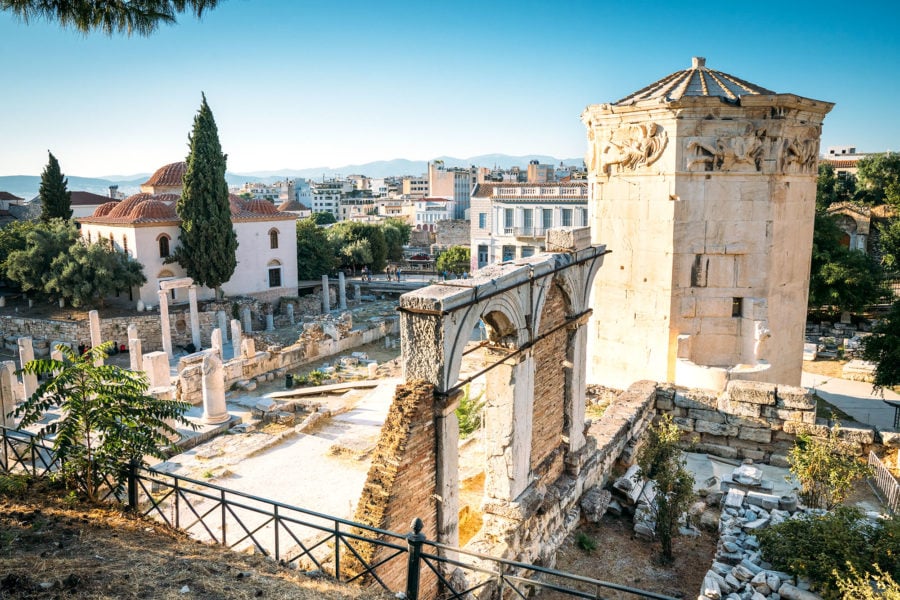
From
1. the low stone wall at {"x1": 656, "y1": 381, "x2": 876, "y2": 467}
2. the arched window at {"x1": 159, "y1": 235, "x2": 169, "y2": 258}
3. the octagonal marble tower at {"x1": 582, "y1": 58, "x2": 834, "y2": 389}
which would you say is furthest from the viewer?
the arched window at {"x1": 159, "y1": 235, "x2": 169, "y2": 258}

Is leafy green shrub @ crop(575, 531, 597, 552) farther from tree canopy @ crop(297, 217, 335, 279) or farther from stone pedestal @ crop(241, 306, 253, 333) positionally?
tree canopy @ crop(297, 217, 335, 279)

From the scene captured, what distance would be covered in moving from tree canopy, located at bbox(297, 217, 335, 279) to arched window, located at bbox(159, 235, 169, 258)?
915cm

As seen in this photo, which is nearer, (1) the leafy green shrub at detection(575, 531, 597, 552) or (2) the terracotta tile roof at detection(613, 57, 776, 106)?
(1) the leafy green shrub at detection(575, 531, 597, 552)

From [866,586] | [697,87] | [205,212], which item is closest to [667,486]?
[866,586]

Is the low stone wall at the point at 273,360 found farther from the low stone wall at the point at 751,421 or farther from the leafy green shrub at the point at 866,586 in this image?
the leafy green shrub at the point at 866,586

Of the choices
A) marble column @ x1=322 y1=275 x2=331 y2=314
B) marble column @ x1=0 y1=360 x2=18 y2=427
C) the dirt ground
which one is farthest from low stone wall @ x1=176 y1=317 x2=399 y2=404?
the dirt ground

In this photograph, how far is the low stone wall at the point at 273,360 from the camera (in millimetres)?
17391

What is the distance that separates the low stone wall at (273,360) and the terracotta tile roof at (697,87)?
42.2ft

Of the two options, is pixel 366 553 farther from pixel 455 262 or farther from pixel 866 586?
pixel 455 262

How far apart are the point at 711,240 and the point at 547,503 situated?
7.58 meters

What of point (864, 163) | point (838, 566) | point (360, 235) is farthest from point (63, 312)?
point (864, 163)

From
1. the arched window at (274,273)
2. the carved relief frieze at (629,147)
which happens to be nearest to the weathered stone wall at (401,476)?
the carved relief frieze at (629,147)

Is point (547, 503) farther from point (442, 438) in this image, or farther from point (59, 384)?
point (59, 384)

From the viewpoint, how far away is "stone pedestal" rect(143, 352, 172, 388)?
57.5ft
